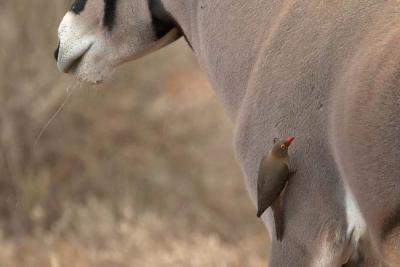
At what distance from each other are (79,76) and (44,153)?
340 cm

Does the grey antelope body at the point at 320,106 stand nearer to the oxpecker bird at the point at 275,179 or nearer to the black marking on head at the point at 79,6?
the oxpecker bird at the point at 275,179

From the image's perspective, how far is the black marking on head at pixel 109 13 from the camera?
251 centimetres

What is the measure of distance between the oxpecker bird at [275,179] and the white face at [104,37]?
0.67m

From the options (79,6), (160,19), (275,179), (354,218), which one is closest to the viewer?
(354,218)

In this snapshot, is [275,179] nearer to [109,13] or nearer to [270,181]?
[270,181]

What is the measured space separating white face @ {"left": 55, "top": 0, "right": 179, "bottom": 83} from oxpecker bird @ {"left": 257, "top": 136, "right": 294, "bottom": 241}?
0.67 meters

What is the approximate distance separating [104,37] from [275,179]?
795 millimetres

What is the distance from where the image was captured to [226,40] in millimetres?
2221

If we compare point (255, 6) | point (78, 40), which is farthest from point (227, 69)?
point (78, 40)

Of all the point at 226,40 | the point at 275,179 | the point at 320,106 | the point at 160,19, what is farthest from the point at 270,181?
the point at 160,19

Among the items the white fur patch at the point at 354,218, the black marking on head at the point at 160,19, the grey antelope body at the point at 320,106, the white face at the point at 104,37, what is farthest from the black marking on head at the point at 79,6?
the white fur patch at the point at 354,218

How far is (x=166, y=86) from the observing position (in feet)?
22.1

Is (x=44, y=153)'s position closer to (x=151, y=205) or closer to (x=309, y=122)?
(x=151, y=205)

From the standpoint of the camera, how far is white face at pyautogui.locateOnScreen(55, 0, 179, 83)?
250cm
